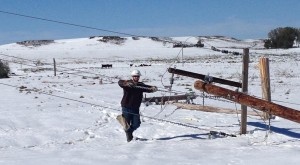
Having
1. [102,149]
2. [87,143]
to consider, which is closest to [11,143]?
[87,143]

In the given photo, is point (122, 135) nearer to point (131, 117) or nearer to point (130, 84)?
point (131, 117)

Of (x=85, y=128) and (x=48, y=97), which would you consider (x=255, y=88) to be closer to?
(x=48, y=97)

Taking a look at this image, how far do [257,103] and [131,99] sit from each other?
2.88 m

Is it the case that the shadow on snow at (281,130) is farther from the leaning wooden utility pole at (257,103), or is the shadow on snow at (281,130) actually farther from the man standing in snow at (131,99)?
the man standing in snow at (131,99)

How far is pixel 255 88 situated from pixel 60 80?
41.2 ft

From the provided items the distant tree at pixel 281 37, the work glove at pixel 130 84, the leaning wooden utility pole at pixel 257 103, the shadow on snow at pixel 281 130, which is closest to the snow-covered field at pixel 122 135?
the shadow on snow at pixel 281 130

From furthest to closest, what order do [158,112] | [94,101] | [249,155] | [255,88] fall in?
[255,88] → [94,101] → [158,112] → [249,155]

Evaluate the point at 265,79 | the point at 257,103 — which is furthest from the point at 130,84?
the point at 265,79

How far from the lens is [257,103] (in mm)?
9602

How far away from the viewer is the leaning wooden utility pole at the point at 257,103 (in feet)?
30.5

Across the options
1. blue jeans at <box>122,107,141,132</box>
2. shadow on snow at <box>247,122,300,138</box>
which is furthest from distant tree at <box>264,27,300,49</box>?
blue jeans at <box>122,107,141,132</box>

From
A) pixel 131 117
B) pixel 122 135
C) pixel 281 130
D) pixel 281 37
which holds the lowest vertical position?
pixel 122 135

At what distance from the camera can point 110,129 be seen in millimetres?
12828

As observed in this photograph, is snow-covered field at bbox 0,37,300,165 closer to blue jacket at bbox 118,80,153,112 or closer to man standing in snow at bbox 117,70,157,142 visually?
man standing in snow at bbox 117,70,157,142
